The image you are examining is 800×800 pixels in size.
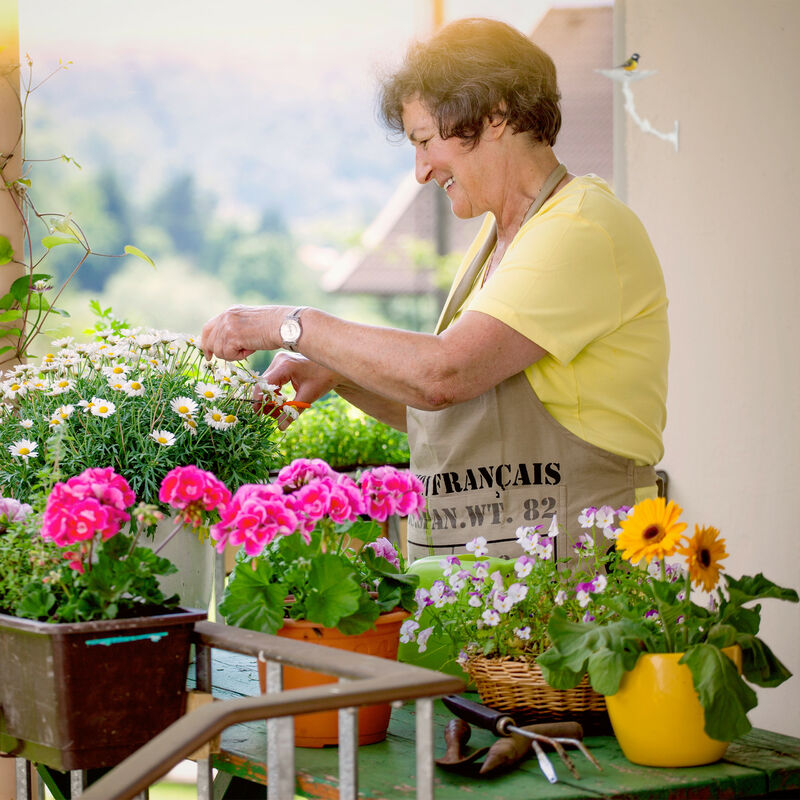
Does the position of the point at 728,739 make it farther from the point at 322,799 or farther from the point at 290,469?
the point at 290,469

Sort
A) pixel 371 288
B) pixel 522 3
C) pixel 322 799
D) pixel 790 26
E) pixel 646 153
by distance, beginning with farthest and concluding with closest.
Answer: pixel 371 288
pixel 522 3
pixel 646 153
pixel 790 26
pixel 322 799

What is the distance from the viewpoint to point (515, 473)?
1706mm

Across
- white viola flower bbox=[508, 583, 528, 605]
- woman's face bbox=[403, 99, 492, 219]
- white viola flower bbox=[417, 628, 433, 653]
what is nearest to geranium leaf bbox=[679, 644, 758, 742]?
white viola flower bbox=[508, 583, 528, 605]

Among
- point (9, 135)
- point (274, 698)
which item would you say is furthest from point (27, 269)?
point (274, 698)

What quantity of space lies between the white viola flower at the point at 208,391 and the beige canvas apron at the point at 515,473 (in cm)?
38

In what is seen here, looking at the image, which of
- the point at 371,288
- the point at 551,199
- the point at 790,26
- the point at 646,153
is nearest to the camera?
the point at 551,199

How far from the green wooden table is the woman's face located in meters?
0.94

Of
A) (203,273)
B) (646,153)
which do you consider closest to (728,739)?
(646,153)

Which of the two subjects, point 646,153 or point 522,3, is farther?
point 522,3

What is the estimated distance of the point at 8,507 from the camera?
1389 mm

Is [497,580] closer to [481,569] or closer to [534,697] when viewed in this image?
[481,569]

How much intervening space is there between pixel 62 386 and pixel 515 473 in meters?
0.70

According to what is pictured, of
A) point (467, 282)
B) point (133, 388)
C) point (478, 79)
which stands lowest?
point (133, 388)

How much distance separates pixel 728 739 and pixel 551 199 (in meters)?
0.91
